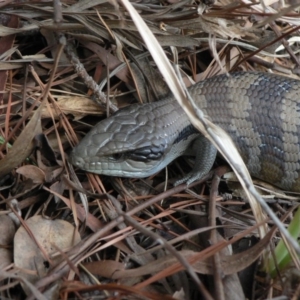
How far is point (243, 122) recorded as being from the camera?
2.54 meters

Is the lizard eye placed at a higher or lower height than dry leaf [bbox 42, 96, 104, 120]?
lower

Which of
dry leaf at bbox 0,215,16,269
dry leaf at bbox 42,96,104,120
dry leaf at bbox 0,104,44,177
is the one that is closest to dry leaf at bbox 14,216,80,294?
dry leaf at bbox 0,215,16,269

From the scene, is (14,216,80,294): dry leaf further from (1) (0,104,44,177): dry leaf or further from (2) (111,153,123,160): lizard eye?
(2) (111,153,123,160): lizard eye

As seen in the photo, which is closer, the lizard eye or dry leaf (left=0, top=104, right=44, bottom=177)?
dry leaf (left=0, top=104, right=44, bottom=177)

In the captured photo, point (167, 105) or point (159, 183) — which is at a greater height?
point (167, 105)

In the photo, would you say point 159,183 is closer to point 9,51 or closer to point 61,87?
point 61,87

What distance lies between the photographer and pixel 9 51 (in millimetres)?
2332

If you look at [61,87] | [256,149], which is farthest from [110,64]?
[256,149]

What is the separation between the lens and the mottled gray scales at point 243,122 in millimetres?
2414

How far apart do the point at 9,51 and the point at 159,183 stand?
1.03 meters

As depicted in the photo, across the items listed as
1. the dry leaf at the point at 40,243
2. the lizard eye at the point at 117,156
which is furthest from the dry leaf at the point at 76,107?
the dry leaf at the point at 40,243

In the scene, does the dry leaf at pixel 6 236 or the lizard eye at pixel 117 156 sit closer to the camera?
the dry leaf at pixel 6 236

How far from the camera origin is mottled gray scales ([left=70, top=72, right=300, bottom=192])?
241 centimetres

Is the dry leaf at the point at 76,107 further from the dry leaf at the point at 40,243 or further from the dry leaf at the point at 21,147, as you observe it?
the dry leaf at the point at 40,243
